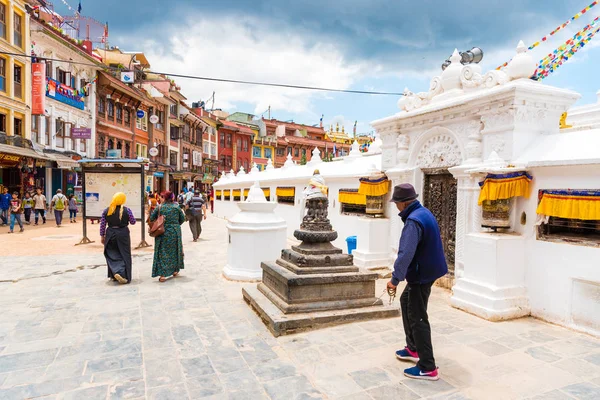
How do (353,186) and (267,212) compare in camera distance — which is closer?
(267,212)

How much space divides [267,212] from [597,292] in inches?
210

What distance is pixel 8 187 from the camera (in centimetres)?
1967

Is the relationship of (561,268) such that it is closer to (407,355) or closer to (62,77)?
(407,355)

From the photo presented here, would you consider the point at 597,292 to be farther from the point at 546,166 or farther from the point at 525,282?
the point at 546,166

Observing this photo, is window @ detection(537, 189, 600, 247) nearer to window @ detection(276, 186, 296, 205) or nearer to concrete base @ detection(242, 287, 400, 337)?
concrete base @ detection(242, 287, 400, 337)

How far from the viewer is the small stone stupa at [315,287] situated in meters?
5.08

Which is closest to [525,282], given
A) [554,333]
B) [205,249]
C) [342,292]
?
[554,333]

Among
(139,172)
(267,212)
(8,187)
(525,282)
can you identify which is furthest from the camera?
(8,187)

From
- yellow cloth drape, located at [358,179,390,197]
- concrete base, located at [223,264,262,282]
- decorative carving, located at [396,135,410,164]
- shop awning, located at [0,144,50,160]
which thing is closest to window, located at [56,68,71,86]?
shop awning, located at [0,144,50,160]

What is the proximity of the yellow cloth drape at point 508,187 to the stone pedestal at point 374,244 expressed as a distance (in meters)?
3.07

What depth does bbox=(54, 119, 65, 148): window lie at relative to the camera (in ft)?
75.8

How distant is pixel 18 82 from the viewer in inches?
797

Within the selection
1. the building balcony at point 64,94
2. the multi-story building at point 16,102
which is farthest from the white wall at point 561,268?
the building balcony at point 64,94

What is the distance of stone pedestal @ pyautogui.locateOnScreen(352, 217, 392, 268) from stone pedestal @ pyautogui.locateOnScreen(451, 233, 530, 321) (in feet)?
8.74
